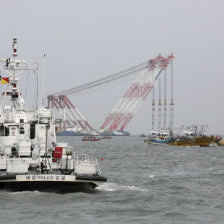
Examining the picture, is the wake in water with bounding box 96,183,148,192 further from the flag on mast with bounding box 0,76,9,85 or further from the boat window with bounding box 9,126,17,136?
the flag on mast with bounding box 0,76,9,85

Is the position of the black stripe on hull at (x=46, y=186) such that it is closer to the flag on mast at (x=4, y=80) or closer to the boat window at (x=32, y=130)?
the boat window at (x=32, y=130)

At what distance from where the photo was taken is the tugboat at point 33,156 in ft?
82.1

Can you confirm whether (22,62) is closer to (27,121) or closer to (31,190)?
(27,121)

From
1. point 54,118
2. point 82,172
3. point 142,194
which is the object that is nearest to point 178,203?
point 142,194

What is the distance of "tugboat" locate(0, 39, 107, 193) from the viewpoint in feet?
82.1

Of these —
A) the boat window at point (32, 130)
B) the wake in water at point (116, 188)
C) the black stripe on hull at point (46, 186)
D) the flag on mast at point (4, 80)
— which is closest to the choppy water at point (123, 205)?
the wake in water at point (116, 188)

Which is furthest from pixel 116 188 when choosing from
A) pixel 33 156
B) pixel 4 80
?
pixel 4 80

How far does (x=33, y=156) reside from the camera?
27.6 m

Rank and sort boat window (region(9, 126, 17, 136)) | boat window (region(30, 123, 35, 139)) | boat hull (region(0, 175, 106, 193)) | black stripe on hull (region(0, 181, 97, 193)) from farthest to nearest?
boat window (region(30, 123, 35, 139))
boat window (region(9, 126, 17, 136))
black stripe on hull (region(0, 181, 97, 193))
boat hull (region(0, 175, 106, 193))

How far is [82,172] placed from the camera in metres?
26.5

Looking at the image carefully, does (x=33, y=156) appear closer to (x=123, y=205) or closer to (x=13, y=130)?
(x=13, y=130)

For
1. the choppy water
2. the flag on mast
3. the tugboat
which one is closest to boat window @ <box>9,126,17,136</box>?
the tugboat

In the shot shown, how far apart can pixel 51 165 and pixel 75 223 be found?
838 centimetres

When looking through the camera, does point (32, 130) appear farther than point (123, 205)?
Yes
